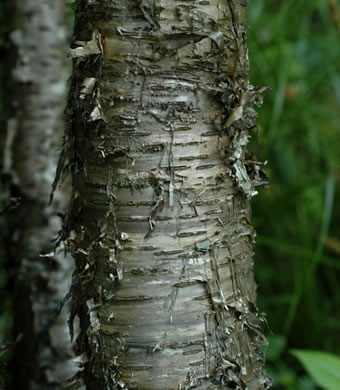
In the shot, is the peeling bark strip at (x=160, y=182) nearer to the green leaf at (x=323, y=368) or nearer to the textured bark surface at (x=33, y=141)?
the green leaf at (x=323, y=368)

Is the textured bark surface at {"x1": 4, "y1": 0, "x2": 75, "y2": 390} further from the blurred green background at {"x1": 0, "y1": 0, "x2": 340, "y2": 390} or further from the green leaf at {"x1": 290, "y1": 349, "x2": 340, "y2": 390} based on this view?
the green leaf at {"x1": 290, "y1": 349, "x2": 340, "y2": 390}

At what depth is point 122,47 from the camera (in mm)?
539

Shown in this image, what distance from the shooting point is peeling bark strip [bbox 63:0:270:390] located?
54 cm

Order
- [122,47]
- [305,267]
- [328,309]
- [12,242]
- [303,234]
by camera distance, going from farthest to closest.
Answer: [328,309], [303,234], [305,267], [12,242], [122,47]

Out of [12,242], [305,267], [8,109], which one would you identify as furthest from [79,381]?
[305,267]

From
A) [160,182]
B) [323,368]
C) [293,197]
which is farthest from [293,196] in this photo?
[160,182]

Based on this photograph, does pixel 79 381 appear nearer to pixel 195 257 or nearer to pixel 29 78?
pixel 195 257

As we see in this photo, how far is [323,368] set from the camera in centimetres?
92

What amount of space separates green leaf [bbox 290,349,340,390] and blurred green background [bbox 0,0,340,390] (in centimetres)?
39

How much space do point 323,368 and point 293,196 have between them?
687 millimetres

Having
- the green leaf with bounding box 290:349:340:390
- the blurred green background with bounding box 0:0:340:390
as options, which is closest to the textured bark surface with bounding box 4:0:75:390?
the blurred green background with bounding box 0:0:340:390

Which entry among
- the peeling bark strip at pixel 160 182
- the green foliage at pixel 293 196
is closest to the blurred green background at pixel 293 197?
the green foliage at pixel 293 196

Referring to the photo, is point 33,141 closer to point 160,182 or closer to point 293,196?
point 160,182

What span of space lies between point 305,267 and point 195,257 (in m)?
0.91
